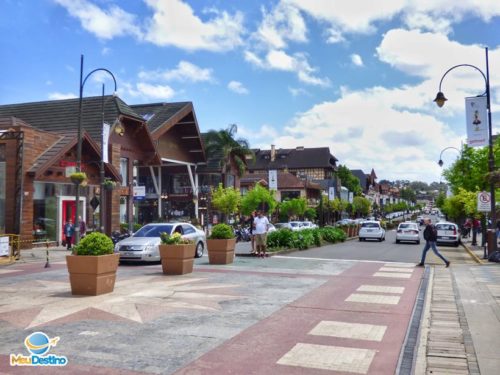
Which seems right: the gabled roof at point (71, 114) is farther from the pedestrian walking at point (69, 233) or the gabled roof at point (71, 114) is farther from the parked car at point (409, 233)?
the parked car at point (409, 233)

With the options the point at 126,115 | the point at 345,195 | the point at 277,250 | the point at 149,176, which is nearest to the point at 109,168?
the point at 126,115

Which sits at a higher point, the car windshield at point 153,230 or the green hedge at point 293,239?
the car windshield at point 153,230

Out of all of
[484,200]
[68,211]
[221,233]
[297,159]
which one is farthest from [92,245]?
[297,159]

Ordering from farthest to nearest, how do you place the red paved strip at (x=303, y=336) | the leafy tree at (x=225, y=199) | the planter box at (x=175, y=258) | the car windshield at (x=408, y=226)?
the leafy tree at (x=225, y=199) < the car windshield at (x=408, y=226) < the planter box at (x=175, y=258) < the red paved strip at (x=303, y=336)

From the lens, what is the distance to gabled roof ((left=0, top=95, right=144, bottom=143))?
31359mm

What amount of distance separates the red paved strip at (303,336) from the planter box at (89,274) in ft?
12.1

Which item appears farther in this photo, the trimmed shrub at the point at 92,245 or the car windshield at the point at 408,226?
the car windshield at the point at 408,226

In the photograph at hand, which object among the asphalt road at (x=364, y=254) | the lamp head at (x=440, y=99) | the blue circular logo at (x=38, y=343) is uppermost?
the lamp head at (x=440, y=99)

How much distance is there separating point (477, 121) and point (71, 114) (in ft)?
80.5

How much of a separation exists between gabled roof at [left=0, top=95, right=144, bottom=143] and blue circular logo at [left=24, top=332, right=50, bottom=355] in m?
24.8

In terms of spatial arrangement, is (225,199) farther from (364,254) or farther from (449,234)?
(364,254)

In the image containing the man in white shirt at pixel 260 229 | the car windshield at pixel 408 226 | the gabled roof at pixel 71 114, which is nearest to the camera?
the man in white shirt at pixel 260 229

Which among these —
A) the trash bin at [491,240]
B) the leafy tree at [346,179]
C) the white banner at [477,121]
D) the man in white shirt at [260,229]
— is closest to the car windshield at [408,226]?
the trash bin at [491,240]

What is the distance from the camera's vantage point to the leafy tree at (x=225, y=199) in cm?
4628
